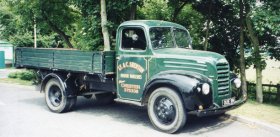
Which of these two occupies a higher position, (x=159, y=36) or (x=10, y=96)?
(x=159, y=36)

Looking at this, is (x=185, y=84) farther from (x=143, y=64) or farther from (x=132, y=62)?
(x=132, y=62)

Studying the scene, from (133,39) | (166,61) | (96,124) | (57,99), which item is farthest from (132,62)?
(57,99)

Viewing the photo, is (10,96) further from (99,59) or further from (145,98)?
(145,98)

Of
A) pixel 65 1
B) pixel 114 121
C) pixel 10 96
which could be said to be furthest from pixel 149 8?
pixel 114 121

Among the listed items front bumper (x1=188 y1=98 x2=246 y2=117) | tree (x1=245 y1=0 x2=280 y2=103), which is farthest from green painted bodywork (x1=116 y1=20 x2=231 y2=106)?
tree (x1=245 y1=0 x2=280 y2=103)

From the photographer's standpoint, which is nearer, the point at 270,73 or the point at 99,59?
the point at 99,59

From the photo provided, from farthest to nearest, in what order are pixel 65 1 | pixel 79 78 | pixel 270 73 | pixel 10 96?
1. pixel 270 73
2. pixel 65 1
3. pixel 10 96
4. pixel 79 78

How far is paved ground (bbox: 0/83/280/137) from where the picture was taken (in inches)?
300

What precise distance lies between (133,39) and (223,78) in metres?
2.26

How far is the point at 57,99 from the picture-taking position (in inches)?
402

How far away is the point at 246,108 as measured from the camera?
32.1 feet

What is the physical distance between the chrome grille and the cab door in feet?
5.36

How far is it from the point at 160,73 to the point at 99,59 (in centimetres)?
168

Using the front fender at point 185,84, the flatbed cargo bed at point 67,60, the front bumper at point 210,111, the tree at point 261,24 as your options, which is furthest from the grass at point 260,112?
the flatbed cargo bed at point 67,60
